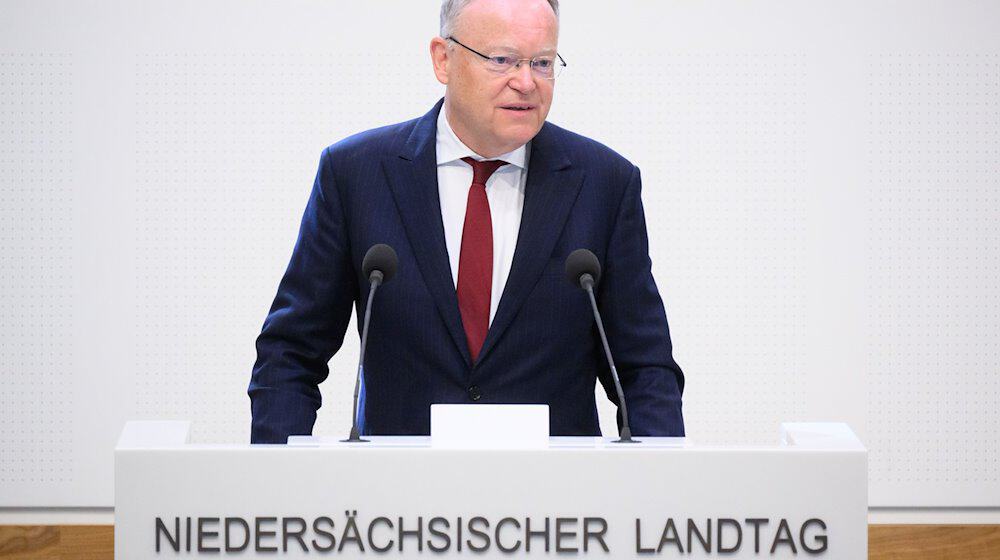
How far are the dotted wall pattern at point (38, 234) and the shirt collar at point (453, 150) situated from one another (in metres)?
2.21

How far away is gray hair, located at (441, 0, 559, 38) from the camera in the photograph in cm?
245

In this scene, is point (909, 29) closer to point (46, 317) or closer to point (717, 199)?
point (717, 199)

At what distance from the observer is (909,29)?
4383mm

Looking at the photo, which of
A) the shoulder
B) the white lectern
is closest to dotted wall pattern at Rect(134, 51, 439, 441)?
the shoulder

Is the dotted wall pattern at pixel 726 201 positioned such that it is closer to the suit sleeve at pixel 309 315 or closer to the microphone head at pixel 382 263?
the suit sleeve at pixel 309 315

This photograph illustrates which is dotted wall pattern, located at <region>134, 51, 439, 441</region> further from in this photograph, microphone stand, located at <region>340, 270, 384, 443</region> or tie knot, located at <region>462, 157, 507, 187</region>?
microphone stand, located at <region>340, 270, 384, 443</region>

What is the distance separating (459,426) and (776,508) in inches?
16.9

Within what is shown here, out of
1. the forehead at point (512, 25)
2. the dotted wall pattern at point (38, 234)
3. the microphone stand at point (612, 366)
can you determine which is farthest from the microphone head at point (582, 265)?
the dotted wall pattern at point (38, 234)

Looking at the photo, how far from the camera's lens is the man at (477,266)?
2381 millimetres

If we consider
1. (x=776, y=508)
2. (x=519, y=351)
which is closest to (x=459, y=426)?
(x=776, y=508)

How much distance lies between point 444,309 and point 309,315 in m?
0.28

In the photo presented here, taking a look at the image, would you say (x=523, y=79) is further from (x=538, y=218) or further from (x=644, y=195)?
(x=644, y=195)

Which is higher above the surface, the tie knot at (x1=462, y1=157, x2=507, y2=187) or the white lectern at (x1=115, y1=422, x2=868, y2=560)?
the tie knot at (x1=462, y1=157, x2=507, y2=187)

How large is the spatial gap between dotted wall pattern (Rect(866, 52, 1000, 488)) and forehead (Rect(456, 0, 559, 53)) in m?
2.32
